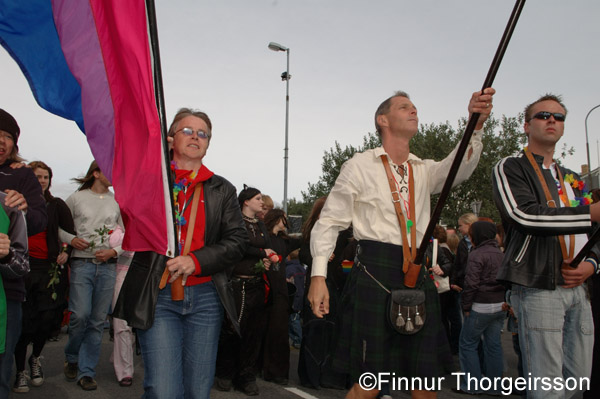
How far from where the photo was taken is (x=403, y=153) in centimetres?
362

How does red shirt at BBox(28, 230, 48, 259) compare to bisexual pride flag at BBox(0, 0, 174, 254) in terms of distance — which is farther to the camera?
red shirt at BBox(28, 230, 48, 259)

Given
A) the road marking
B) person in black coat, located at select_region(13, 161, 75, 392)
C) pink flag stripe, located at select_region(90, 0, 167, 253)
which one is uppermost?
pink flag stripe, located at select_region(90, 0, 167, 253)

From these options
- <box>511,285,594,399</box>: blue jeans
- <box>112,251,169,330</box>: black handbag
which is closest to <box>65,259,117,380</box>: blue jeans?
<box>112,251,169,330</box>: black handbag

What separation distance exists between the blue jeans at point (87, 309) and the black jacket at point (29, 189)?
220 centimetres

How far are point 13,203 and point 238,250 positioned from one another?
149cm

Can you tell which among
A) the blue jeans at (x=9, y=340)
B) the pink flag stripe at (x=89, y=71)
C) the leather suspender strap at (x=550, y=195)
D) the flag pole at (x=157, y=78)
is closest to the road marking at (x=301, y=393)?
the blue jeans at (x=9, y=340)

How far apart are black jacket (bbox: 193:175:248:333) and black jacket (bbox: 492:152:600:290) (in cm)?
178

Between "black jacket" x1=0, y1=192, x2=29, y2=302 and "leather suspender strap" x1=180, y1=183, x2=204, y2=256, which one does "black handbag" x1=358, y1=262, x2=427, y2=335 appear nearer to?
"leather suspender strap" x1=180, y1=183, x2=204, y2=256

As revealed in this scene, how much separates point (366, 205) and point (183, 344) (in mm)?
1493

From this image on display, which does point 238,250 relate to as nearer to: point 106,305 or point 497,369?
point 106,305

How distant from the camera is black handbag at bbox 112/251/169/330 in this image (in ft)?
9.84

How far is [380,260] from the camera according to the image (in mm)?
3312

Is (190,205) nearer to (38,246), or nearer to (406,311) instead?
(406,311)

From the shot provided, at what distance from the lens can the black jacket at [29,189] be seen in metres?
3.79
